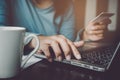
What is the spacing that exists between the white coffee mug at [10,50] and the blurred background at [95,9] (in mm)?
233

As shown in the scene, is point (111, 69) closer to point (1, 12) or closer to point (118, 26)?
point (118, 26)

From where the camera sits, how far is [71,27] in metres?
0.61

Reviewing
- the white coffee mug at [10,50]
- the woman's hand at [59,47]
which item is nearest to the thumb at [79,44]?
the woman's hand at [59,47]

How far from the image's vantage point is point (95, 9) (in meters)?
0.57

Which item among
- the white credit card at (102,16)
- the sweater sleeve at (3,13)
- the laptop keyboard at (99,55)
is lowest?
the laptop keyboard at (99,55)

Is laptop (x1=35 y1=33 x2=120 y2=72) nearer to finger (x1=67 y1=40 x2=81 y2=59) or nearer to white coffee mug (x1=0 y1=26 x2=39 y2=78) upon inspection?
finger (x1=67 y1=40 x2=81 y2=59)

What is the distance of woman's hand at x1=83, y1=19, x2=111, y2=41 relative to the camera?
1.85 feet

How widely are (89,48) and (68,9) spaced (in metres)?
0.12

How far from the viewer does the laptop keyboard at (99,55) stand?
1.60 feet

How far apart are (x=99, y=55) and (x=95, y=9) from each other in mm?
125

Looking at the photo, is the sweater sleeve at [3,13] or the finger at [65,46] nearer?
the finger at [65,46]

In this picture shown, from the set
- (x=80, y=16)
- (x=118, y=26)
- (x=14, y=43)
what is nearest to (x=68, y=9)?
(x=80, y=16)

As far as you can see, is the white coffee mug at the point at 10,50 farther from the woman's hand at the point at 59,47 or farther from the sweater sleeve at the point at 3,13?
the sweater sleeve at the point at 3,13

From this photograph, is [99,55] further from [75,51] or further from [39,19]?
[39,19]
